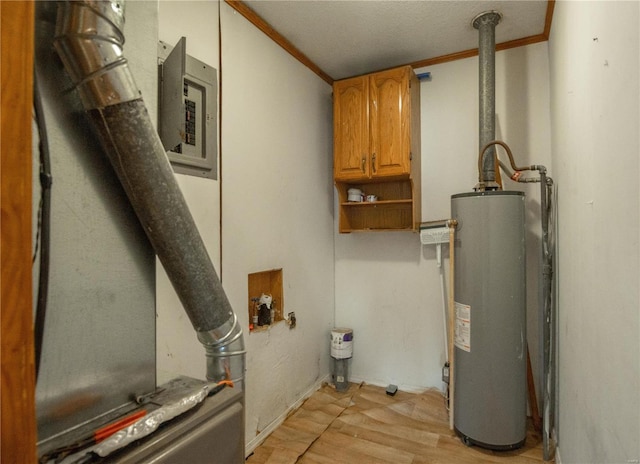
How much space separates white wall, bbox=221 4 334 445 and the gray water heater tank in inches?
45.5

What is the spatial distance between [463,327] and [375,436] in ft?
2.83

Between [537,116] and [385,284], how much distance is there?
162 centimetres

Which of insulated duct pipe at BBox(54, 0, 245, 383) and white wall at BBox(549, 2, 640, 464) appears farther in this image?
white wall at BBox(549, 2, 640, 464)

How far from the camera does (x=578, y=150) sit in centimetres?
137

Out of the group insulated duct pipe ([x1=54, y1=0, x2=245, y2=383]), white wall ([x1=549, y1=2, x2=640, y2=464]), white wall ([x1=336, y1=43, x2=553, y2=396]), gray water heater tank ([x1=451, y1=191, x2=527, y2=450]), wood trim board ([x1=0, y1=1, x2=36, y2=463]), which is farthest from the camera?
white wall ([x1=336, y1=43, x2=553, y2=396])

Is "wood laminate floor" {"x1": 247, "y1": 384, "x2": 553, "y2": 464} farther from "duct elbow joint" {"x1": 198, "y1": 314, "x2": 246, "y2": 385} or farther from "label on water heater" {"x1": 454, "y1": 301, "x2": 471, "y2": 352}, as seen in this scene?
"duct elbow joint" {"x1": 198, "y1": 314, "x2": 246, "y2": 385}

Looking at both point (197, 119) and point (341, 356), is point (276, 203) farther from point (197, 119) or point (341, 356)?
point (341, 356)

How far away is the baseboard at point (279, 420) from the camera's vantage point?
6.49 feet

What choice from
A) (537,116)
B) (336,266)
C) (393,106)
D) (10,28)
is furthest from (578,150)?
(336,266)

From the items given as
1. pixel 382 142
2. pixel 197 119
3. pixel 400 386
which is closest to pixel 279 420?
pixel 400 386

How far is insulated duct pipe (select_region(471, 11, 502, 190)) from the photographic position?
7.02 feet

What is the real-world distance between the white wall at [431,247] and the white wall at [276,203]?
30 centimetres

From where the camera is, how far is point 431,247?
2.68 m

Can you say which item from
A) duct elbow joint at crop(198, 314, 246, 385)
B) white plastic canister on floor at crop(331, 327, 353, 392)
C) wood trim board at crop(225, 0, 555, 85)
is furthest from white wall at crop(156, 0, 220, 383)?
white plastic canister on floor at crop(331, 327, 353, 392)
